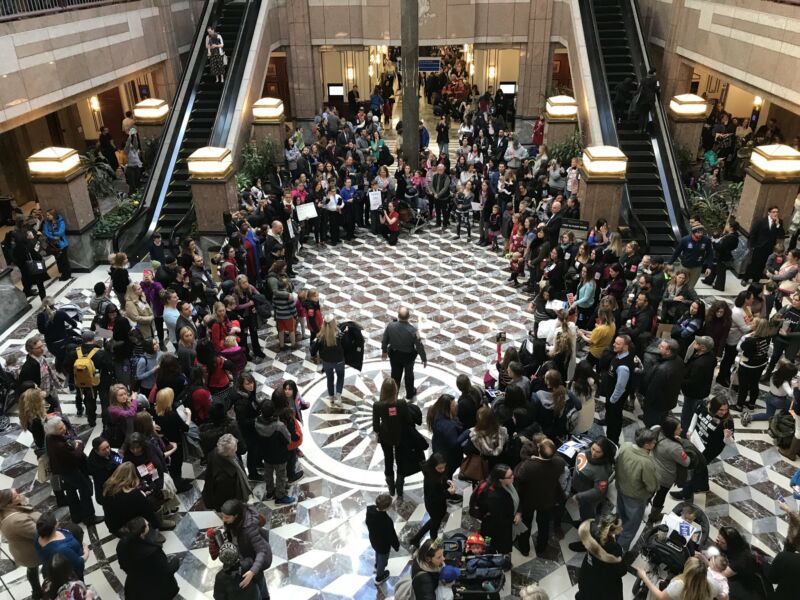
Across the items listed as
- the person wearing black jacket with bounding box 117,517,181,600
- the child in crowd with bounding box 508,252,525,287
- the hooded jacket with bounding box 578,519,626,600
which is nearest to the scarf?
the hooded jacket with bounding box 578,519,626,600

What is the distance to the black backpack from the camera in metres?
7.12

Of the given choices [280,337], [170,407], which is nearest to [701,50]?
[280,337]

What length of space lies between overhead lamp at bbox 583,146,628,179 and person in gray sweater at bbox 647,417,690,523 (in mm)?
7090

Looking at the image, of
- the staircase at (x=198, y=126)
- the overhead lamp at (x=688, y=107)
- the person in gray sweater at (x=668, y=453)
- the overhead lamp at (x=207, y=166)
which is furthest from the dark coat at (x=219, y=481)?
the overhead lamp at (x=688, y=107)

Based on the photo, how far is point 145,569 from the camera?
15.4 ft

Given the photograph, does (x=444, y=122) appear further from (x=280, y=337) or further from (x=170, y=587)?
(x=170, y=587)

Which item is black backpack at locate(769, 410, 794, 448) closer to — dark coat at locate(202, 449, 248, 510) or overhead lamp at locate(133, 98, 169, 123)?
dark coat at locate(202, 449, 248, 510)

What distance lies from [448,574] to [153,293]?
5.90 m

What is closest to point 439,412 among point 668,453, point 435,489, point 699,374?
point 435,489

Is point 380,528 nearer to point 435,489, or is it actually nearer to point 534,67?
point 435,489

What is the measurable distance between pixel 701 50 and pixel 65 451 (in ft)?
45.8

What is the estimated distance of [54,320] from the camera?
7.83 meters

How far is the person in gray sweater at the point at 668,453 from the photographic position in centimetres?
548

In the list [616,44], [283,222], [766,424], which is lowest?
[766,424]
